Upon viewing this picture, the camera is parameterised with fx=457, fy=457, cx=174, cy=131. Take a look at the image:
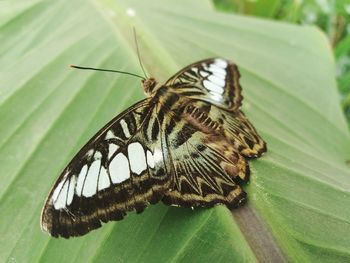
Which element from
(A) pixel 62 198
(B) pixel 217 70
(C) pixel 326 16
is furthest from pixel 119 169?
(C) pixel 326 16

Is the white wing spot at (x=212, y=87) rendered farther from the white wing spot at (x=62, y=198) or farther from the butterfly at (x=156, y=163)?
the white wing spot at (x=62, y=198)

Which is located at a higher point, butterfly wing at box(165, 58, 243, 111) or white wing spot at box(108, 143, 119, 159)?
butterfly wing at box(165, 58, 243, 111)

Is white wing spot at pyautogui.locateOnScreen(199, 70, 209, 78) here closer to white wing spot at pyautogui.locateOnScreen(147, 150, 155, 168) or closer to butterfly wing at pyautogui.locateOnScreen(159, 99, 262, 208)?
butterfly wing at pyautogui.locateOnScreen(159, 99, 262, 208)

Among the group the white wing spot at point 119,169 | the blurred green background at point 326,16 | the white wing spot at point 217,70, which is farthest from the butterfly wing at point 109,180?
the blurred green background at point 326,16

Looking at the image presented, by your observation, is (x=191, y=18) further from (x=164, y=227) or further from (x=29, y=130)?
(x=164, y=227)

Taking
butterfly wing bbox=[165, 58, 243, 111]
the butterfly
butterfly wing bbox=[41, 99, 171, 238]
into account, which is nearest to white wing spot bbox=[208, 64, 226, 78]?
butterfly wing bbox=[165, 58, 243, 111]

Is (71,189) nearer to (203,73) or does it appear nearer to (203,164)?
(203,164)
